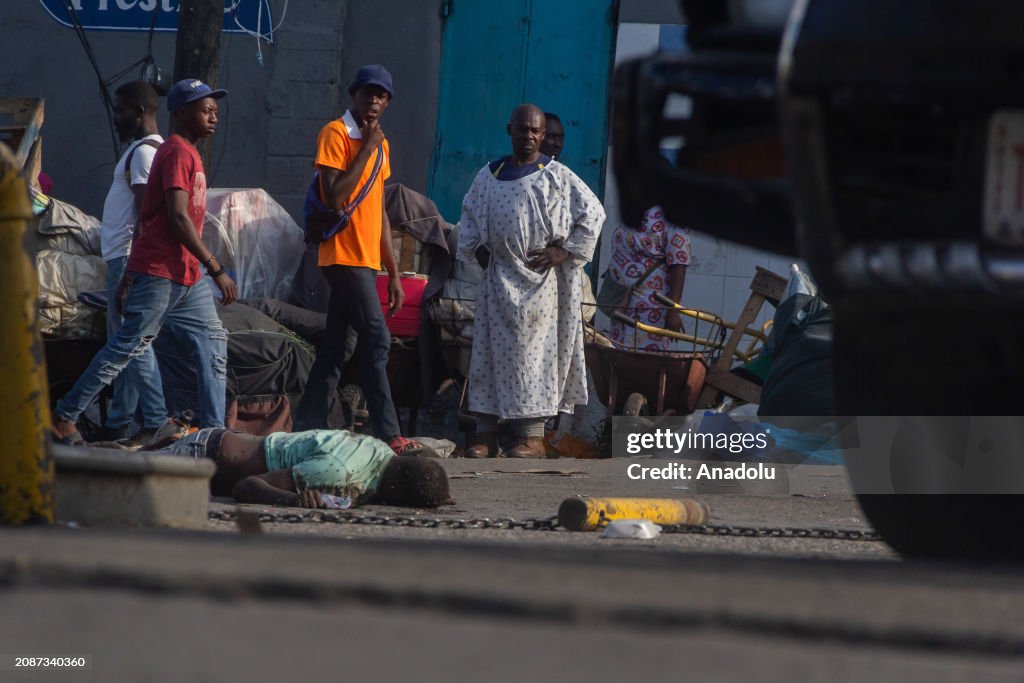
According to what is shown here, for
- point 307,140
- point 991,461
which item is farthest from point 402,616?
point 307,140

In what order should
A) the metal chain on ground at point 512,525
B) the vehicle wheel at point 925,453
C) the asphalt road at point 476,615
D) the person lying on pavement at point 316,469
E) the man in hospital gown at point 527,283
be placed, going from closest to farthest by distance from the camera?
the asphalt road at point 476,615
the vehicle wheel at point 925,453
the metal chain on ground at point 512,525
the person lying on pavement at point 316,469
the man in hospital gown at point 527,283

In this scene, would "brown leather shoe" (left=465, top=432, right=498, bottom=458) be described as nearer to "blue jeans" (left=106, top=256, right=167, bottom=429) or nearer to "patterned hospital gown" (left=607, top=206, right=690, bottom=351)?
"patterned hospital gown" (left=607, top=206, right=690, bottom=351)

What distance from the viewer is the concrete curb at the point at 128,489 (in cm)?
295

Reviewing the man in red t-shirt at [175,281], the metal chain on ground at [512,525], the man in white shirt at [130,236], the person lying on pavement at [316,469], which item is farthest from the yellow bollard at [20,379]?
the man in white shirt at [130,236]

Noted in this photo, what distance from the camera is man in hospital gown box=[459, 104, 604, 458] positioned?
26.5 ft

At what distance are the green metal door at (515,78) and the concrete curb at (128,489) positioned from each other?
783 centimetres

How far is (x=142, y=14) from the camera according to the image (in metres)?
11.1

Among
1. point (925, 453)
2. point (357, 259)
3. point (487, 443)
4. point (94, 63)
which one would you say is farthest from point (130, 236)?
point (925, 453)

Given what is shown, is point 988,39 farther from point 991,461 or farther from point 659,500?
point 659,500

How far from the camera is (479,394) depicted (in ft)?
27.5

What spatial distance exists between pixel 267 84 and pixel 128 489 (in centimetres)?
829

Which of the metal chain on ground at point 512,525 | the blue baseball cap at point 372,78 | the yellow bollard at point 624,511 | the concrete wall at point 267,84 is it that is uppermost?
the concrete wall at point 267,84

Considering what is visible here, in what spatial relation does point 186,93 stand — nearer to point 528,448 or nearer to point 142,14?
point 528,448

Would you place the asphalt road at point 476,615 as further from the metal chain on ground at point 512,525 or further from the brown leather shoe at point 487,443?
the brown leather shoe at point 487,443
